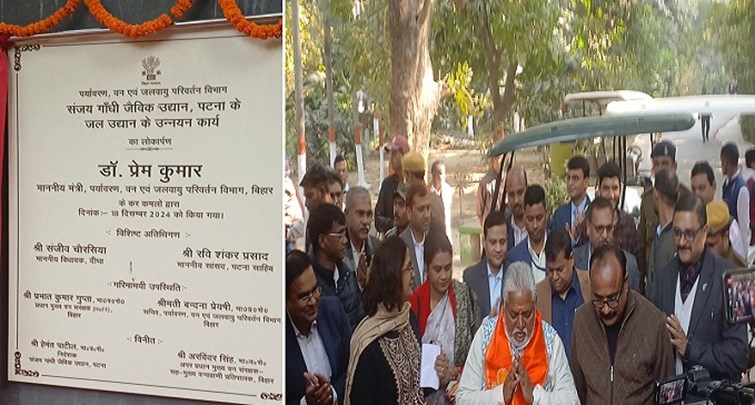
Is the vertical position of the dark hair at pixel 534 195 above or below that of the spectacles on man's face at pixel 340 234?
above

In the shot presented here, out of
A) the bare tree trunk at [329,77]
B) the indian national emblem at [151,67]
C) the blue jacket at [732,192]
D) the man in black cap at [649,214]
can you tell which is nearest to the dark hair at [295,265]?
the bare tree trunk at [329,77]

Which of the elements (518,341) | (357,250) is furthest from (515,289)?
(357,250)

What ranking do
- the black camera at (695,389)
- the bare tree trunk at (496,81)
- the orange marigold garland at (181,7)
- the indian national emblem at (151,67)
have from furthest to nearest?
the indian national emblem at (151,67)
the orange marigold garland at (181,7)
the bare tree trunk at (496,81)
the black camera at (695,389)

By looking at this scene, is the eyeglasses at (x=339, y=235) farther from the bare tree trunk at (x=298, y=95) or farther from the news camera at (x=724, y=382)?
the news camera at (x=724, y=382)

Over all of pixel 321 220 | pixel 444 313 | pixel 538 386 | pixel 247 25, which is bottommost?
pixel 538 386

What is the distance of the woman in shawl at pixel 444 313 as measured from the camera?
306 cm

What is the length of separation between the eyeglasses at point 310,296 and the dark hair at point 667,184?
45.6 inches

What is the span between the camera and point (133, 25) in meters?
3.43

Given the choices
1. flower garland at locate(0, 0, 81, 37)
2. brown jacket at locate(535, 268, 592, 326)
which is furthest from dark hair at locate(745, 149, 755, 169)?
flower garland at locate(0, 0, 81, 37)

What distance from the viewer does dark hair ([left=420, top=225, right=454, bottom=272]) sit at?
10.1 feet

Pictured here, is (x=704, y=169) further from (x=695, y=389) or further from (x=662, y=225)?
(x=695, y=389)

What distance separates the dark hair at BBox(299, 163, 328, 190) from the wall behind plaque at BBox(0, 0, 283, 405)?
564mm

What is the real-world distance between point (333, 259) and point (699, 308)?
1.18 m

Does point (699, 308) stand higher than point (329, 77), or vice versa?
point (329, 77)
